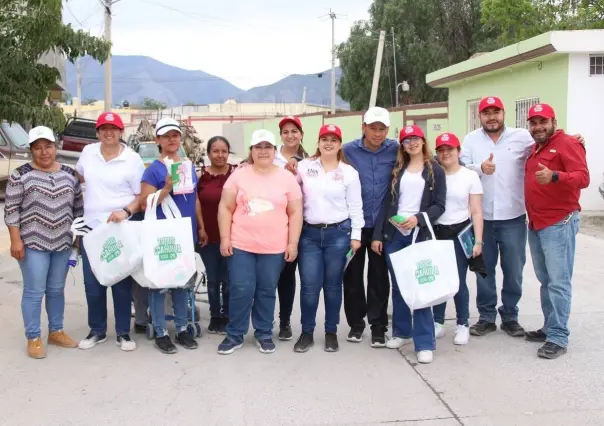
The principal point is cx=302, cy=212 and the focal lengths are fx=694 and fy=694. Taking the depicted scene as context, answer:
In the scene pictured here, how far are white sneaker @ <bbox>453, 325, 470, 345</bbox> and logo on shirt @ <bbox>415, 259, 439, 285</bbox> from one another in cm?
77

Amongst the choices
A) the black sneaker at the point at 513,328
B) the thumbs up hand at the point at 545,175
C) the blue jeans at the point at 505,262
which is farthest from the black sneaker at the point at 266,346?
the thumbs up hand at the point at 545,175

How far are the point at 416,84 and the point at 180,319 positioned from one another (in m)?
35.8

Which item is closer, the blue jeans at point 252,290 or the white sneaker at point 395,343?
the blue jeans at point 252,290

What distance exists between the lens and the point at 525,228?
552cm

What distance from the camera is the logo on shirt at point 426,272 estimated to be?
4.96 meters

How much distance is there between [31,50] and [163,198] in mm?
2594

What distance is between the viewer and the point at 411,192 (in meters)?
5.11

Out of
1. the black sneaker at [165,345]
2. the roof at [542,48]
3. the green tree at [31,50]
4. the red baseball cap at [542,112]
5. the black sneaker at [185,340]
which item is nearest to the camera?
the red baseball cap at [542,112]

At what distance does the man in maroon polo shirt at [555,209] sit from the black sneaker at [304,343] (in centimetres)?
170

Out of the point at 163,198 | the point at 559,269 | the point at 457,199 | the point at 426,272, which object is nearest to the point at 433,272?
the point at 426,272

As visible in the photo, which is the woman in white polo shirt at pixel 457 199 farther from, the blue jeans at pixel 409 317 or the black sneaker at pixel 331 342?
the black sneaker at pixel 331 342

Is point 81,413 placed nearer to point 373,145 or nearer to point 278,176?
point 278,176

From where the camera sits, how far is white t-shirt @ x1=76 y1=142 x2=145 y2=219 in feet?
17.0

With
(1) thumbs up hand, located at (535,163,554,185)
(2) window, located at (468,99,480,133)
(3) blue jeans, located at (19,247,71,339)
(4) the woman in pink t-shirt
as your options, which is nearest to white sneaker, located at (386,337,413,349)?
(4) the woman in pink t-shirt
